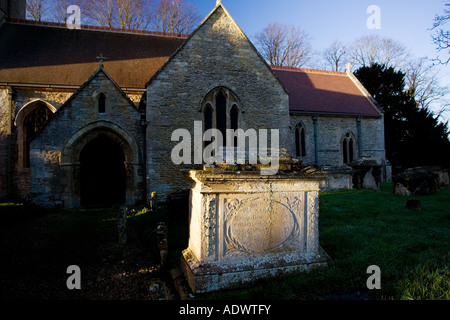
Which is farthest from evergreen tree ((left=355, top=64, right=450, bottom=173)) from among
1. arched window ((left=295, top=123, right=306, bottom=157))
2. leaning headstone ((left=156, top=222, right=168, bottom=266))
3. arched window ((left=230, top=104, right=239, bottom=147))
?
leaning headstone ((left=156, top=222, right=168, bottom=266))

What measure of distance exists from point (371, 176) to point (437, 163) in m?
12.7

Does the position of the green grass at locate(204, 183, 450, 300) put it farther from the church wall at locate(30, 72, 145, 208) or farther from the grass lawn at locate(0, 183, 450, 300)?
the church wall at locate(30, 72, 145, 208)

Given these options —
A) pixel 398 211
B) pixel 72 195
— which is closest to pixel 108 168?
pixel 72 195

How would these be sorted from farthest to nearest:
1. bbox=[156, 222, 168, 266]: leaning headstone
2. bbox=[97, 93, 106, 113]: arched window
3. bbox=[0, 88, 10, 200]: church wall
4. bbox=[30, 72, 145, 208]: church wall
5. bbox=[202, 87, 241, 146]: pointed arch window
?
bbox=[0, 88, 10, 200]: church wall < bbox=[202, 87, 241, 146]: pointed arch window < bbox=[97, 93, 106, 113]: arched window < bbox=[30, 72, 145, 208]: church wall < bbox=[156, 222, 168, 266]: leaning headstone

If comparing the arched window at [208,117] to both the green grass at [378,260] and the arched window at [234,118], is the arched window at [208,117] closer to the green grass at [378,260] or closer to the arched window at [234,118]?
the arched window at [234,118]

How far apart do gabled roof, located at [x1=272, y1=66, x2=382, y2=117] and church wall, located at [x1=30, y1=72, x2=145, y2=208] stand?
10.5 metres

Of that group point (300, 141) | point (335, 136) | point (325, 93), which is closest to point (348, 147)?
point (335, 136)

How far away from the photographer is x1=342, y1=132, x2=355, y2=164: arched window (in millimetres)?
17953

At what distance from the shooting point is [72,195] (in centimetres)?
1027

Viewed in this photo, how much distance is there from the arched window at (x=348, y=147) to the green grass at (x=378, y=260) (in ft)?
39.0

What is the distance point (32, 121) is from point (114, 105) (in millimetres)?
5627

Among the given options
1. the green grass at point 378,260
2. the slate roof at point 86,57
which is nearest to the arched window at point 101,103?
the slate roof at point 86,57
